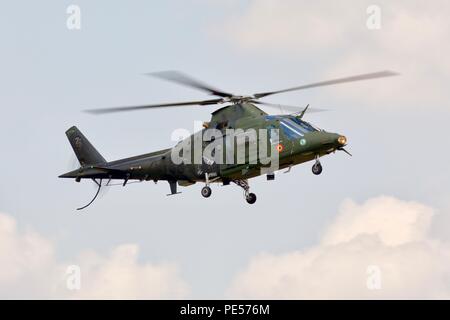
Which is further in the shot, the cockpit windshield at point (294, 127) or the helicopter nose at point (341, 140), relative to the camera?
the cockpit windshield at point (294, 127)

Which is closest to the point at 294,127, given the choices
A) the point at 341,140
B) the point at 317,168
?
the point at 317,168

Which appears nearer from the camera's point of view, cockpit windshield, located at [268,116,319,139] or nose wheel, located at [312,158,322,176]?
nose wheel, located at [312,158,322,176]

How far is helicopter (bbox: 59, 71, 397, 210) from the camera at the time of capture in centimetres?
6400

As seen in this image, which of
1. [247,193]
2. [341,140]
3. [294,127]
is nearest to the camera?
[341,140]

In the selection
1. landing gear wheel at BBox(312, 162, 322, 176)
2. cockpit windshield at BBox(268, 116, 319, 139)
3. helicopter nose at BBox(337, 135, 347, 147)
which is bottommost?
landing gear wheel at BBox(312, 162, 322, 176)

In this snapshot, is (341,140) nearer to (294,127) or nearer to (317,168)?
(317,168)

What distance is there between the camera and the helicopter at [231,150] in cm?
6400

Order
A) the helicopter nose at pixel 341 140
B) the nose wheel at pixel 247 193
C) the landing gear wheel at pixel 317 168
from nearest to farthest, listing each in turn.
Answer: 1. the helicopter nose at pixel 341 140
2. the landing gear wheel at pixel 317 168
3. the nose wheel at pixel 247 193

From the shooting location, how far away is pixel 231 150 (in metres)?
66.6

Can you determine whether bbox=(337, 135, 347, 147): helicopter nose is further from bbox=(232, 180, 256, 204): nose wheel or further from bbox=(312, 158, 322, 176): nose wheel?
bbox=(232, 180, 256, 204): nose wheel

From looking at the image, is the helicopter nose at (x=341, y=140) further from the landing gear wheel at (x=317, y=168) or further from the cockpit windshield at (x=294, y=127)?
the cockpit windshield at (x=294, y=127)

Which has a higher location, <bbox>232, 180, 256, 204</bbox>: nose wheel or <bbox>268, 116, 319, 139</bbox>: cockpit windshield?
<bbox>268, 116, 319, 139</bbox>: cockpit windshield

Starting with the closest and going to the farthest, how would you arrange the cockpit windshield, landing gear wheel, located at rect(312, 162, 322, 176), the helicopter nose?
the helicopter nose, landing gear wheel, located at rect(312, 162, 322, 176), the cockpit windshield

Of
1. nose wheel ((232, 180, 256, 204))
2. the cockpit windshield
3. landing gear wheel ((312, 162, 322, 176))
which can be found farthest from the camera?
nose wheel ((232, 180, 256, 204))
